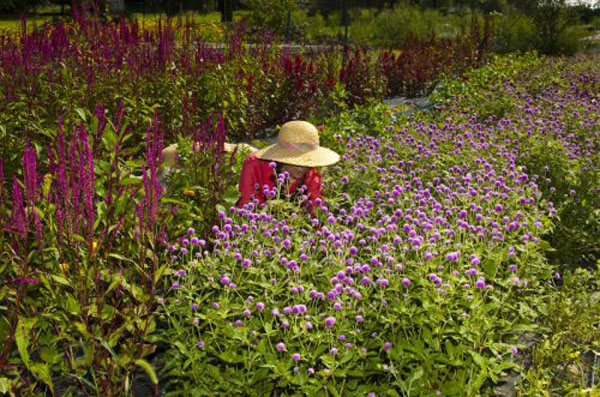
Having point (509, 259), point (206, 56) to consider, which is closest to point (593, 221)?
point (509, 259)

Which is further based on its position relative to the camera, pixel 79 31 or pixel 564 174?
pixel 79 31

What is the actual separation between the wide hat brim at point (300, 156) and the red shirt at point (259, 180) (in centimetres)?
7

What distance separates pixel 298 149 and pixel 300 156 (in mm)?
75

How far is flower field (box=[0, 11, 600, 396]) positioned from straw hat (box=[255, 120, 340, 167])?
0.30m

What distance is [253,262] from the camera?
11.3 ft

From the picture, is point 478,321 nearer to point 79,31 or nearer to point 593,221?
point 593,221

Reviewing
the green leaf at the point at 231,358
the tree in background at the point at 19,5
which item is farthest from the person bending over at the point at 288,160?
the tree in background at the point at 19,5

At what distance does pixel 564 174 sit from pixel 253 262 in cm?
310

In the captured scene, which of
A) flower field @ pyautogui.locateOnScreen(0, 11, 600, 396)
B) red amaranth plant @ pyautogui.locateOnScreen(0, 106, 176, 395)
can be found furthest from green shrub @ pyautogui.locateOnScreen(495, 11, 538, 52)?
red amaranth plant @ pyautogui.locateOnScreen(0, 106, 176, 395)

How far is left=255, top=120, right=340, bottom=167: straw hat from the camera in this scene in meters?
4.25

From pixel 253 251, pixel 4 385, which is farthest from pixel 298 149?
pixel 4 385

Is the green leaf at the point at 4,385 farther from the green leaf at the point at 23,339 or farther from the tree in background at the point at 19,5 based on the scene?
the tree in background at the point at 19,5

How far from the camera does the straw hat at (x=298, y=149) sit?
13.9ft

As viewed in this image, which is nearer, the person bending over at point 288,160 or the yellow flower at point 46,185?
Answer: the yellow flower at point 46,185
